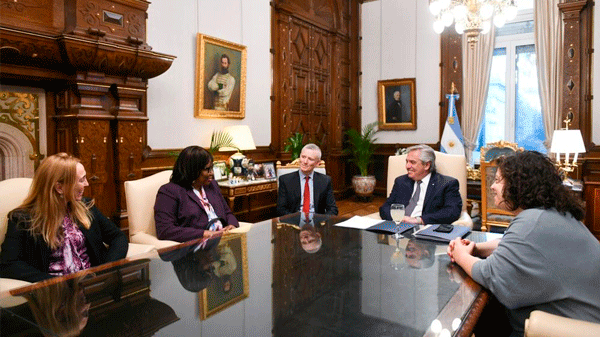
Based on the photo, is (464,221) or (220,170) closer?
(464,221)

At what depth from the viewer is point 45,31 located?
3406 millimetres

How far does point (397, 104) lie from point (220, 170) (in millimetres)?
4292

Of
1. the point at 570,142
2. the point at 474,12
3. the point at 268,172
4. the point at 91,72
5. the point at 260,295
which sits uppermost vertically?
the point at 474,12

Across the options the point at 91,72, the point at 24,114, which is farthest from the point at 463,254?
the point at 24,114

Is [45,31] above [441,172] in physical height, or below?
above

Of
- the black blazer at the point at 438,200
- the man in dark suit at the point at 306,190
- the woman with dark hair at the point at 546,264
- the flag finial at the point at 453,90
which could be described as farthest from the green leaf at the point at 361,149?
the woman with dark hair at the point at 546,264

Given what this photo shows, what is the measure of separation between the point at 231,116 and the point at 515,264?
453cm

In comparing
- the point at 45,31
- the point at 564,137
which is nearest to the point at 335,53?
the point at 564,137

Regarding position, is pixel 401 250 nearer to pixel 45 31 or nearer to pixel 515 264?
pixel 515 264

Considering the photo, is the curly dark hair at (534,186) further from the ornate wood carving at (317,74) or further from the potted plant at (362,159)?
the potted plant at (362,159)

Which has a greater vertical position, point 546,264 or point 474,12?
point 474,12

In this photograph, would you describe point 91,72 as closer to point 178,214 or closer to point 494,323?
point 178,214

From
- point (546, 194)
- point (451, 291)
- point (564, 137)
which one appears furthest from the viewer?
point (564, 137)

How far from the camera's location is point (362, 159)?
7953 millimetres
